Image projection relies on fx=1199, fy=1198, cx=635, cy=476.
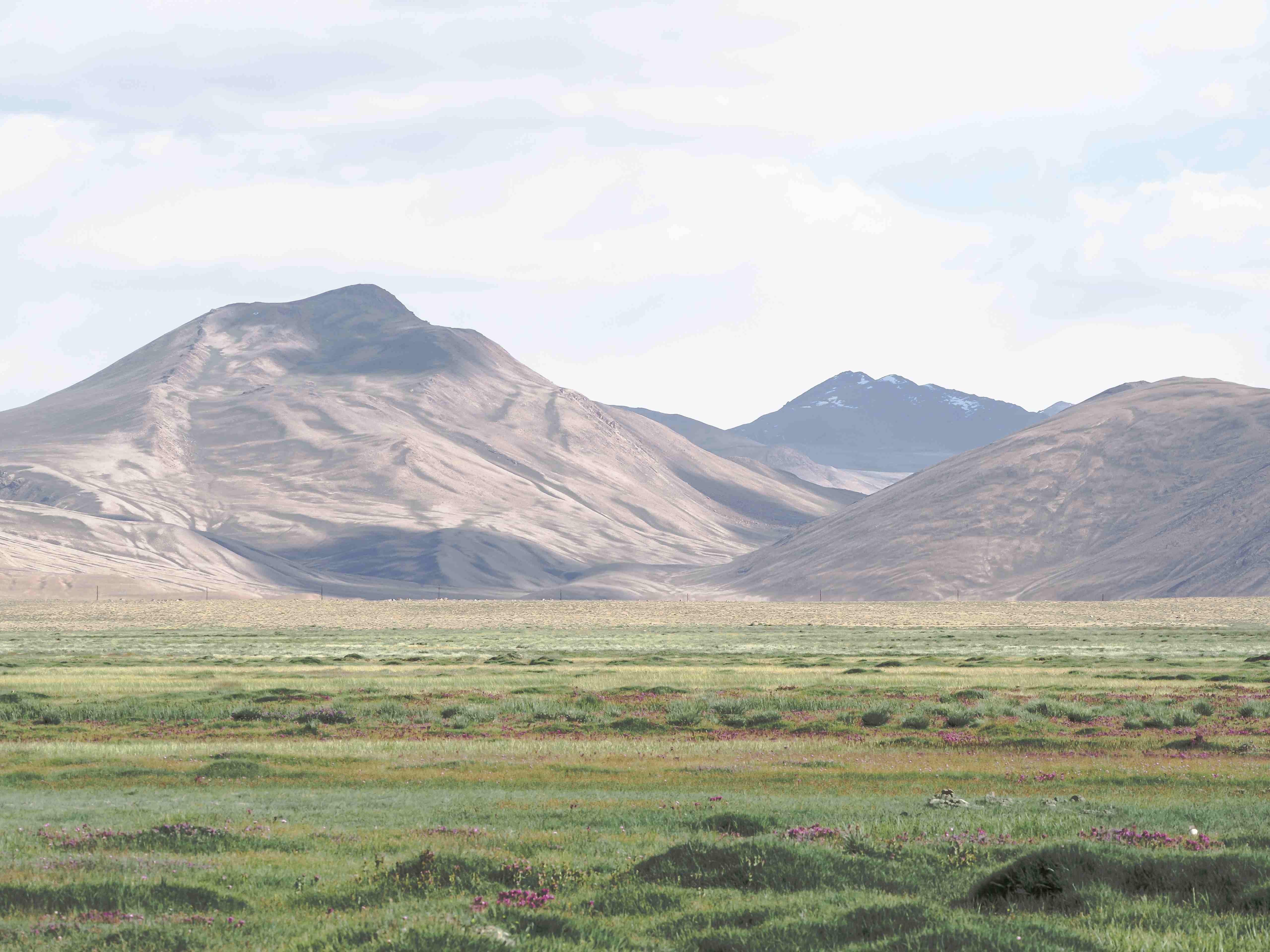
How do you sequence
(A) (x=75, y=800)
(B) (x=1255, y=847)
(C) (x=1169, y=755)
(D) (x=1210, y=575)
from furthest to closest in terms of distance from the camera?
(D) (x=1210, y=575), (C) (x=1169, y=755), (A) (x=75, y=800), (B) (x=1255, y=847)

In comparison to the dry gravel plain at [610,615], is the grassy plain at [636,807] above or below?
above

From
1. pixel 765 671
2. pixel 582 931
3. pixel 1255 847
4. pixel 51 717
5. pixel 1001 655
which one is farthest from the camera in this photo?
pixel 1001 655

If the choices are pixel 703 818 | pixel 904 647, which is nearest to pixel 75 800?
pixel 703 818

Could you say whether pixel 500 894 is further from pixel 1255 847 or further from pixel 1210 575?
pixel 1210 575

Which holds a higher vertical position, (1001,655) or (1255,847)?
(1255,847)

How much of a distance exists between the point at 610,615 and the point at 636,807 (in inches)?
5100

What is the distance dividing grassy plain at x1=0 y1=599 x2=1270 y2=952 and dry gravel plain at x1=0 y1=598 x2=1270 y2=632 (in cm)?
5993

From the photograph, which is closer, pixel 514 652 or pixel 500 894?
pixel 500 894

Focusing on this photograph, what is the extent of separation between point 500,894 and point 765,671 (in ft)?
145

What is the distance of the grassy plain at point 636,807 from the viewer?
11.1 m

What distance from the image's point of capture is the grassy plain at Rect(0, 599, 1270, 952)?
11141mm

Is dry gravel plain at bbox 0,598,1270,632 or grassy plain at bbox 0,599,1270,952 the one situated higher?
grassy plain at bbox 0,599,1270,952

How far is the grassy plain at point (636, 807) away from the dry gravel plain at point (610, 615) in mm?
59932

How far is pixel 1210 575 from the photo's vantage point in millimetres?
194625
